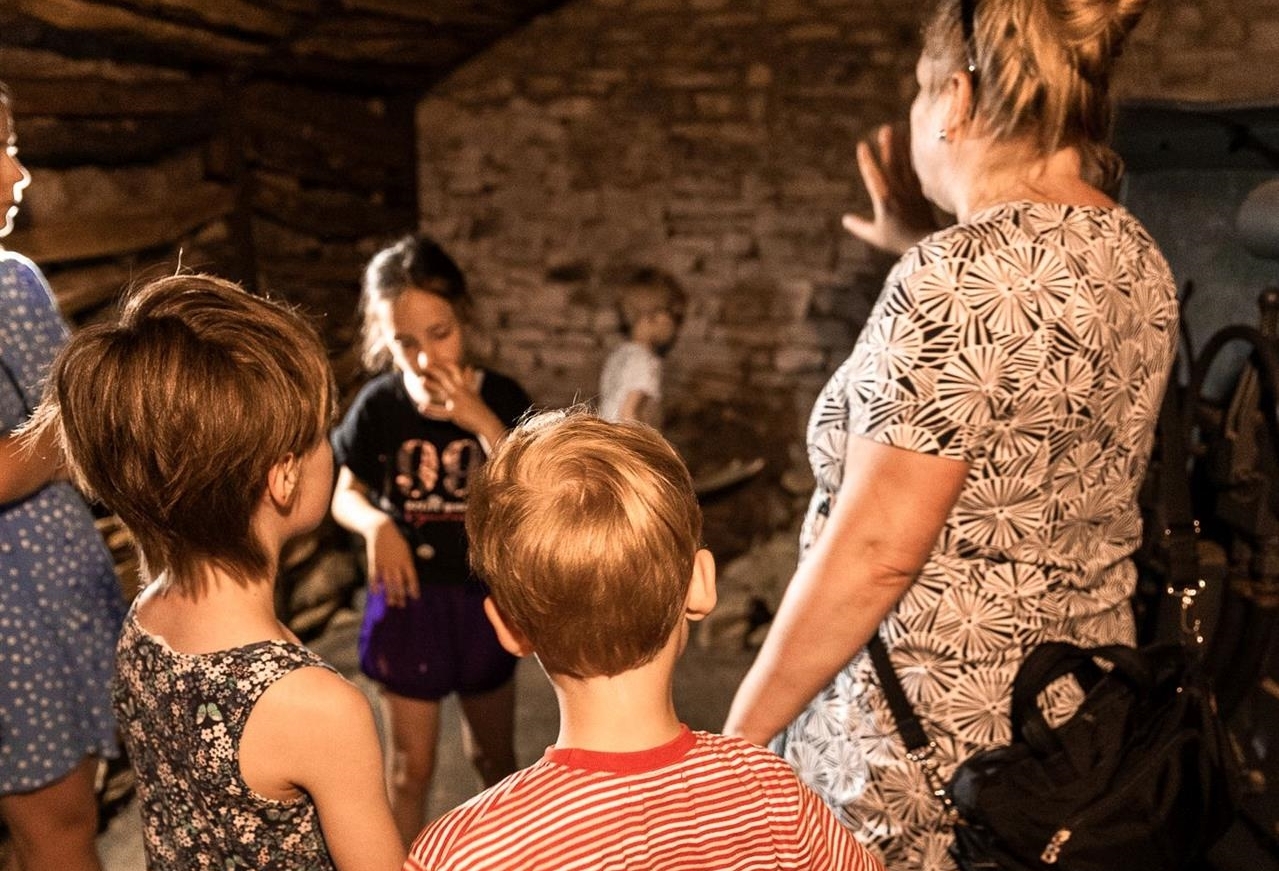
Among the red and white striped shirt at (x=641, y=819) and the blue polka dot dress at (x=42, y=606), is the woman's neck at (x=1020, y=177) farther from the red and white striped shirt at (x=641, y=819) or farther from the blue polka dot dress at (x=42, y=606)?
the blue polka dot dress at (x=42, y=606)

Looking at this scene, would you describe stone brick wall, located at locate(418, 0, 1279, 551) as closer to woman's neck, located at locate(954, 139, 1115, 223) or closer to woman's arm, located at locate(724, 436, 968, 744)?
woman's neck, located at locate(954, 139, 1115, 223)

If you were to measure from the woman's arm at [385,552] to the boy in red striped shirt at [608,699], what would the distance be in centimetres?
126

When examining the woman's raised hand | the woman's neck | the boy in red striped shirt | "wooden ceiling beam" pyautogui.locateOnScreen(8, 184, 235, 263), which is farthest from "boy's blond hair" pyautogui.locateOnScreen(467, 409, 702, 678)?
"wooden ceiling beam" pyautogui.locateOnScreen(8, 184, 235, 263)

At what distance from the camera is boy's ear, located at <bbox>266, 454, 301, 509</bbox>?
3.91 feet

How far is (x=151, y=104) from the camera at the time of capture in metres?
3.44

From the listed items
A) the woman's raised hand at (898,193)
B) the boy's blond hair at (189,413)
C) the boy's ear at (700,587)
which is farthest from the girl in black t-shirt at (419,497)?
the boy's ear at (700,587)

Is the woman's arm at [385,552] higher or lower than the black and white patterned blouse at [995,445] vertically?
lower

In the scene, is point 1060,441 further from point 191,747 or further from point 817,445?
point 191,747

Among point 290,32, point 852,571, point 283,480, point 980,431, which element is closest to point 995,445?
point 980,431

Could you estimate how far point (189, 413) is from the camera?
1116mm

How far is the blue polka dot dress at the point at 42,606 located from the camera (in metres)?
1.70

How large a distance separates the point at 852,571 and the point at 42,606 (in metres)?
1.31

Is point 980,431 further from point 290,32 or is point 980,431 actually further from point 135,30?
point 290,32

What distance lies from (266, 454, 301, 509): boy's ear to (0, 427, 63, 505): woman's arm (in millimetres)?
568
